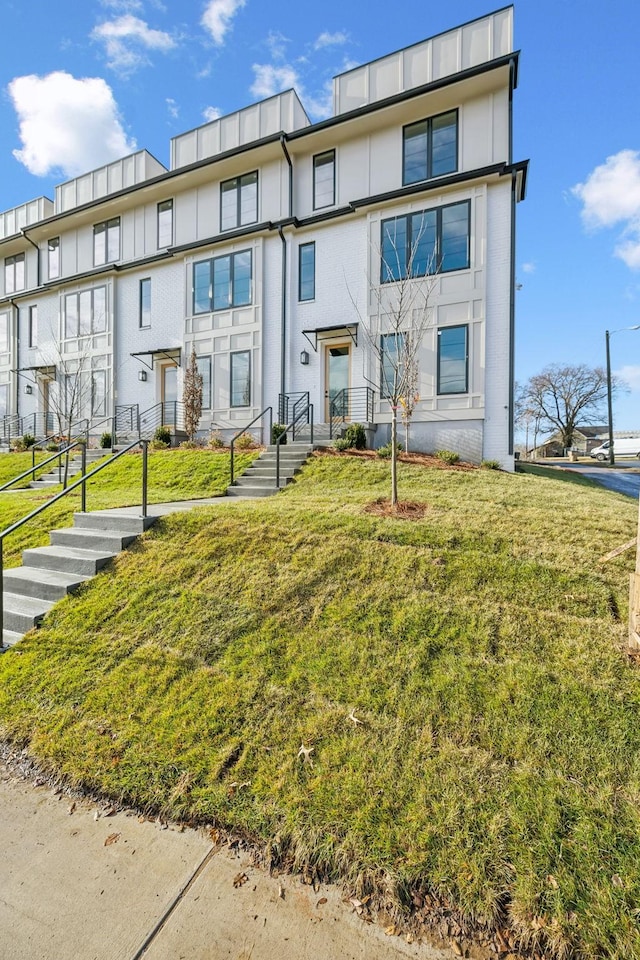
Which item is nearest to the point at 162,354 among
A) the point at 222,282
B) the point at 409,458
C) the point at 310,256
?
Answer: the point at 222,282

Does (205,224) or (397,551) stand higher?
(205,224)

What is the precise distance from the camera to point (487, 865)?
2.10 metres

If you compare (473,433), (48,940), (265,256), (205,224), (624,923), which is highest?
(205,224)

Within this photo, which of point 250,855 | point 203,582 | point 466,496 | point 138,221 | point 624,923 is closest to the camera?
point 624,923

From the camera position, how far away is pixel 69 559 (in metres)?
5.16

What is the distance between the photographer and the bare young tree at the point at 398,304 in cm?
1253

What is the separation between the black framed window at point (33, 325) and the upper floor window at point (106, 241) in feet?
14.4

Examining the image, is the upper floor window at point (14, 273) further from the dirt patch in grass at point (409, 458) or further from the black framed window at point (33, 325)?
the dirt patch in grass at point (409, 458)

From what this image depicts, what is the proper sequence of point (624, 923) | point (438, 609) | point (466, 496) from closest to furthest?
point (624, 923)
point (438, 609)
point (466, 496)

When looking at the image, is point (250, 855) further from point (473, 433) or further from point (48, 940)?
point (473, 433)

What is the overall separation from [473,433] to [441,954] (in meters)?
11.8

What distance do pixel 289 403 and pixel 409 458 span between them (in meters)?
5.38

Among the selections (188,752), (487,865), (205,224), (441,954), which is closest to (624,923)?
(487,865)

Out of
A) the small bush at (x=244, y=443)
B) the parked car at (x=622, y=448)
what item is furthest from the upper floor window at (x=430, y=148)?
the parked car at (x=622, y=448)
